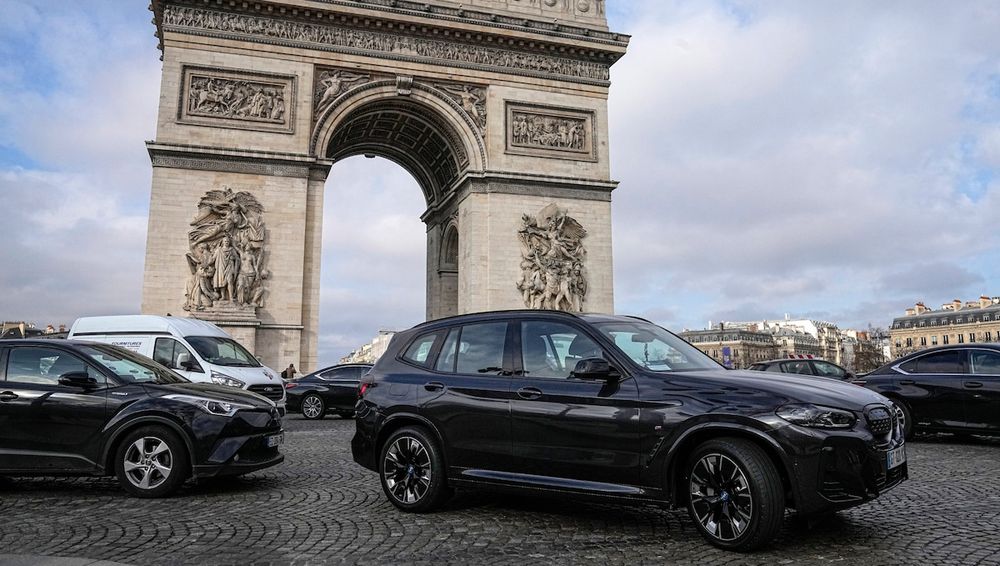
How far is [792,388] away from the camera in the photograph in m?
4.43

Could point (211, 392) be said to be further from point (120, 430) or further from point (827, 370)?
point (827, 370)

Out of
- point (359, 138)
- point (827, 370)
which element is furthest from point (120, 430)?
point (359, 138)

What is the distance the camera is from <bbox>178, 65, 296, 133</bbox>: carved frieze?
22859 mm

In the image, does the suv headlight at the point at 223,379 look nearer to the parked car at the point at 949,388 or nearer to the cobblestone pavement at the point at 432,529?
the cobblestone pavement at the point at 432,529

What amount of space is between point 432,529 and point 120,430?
3159 mm

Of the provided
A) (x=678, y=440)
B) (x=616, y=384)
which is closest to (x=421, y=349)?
(x=616, y=384)

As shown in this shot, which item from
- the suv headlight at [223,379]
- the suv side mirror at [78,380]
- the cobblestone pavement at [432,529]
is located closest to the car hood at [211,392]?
the suv side mirror at [78,380]

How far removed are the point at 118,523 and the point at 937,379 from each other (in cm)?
1071

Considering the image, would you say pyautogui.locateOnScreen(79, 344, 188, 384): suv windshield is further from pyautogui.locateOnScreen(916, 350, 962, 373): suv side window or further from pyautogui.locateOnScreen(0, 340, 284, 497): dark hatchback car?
pyautogui.locateOnScreen(916, 350, 962, 373): suv side window

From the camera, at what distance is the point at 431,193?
104 feet

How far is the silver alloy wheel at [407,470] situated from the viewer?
225 inches

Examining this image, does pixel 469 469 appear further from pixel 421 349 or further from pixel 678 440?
pixel 678 440

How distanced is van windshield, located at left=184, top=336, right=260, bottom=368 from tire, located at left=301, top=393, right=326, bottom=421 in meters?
2.53

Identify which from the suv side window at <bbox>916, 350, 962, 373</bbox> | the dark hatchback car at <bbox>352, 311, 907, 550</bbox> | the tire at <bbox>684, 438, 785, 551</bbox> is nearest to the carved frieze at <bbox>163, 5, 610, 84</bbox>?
the suv side window at <bbox>916, 350, 962, 373</bbox>
